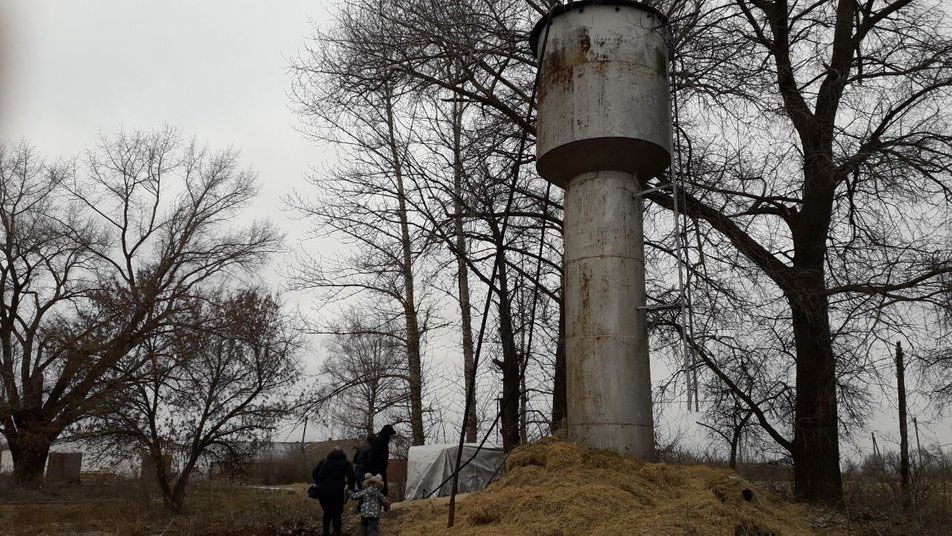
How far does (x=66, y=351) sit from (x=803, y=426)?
1942 centimetres

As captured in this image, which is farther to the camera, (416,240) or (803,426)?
(416,240)

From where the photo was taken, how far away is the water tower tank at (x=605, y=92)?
1039 centimetres

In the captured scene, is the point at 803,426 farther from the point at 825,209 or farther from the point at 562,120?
the point at 562,120

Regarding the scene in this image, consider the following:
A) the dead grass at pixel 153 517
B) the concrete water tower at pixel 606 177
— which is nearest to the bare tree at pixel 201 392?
the dead grass at pixel 153 517

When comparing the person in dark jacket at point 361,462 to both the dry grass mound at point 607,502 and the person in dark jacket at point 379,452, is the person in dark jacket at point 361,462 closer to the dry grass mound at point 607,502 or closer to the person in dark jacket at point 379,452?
the person in dark jacket at point 379,452

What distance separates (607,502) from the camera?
7.97m

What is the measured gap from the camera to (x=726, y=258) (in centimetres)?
1229

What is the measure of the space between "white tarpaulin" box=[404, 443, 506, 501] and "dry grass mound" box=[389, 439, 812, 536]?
8.12m

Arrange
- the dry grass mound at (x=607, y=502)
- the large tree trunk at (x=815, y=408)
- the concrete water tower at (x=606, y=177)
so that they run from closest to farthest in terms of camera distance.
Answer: the dry grass mound at (x=607, y=502)
the concrete water tower at (x=606, y=177)
the large tree trunk at (x=815, y=408)

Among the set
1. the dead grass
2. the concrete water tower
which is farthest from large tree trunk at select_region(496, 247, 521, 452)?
the concrete water tower

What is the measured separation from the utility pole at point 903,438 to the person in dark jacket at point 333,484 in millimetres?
7577

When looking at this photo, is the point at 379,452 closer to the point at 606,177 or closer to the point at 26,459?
the point at 606,177

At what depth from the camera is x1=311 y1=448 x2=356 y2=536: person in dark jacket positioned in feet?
35.3

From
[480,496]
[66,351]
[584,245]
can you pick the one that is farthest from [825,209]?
[66,351]
